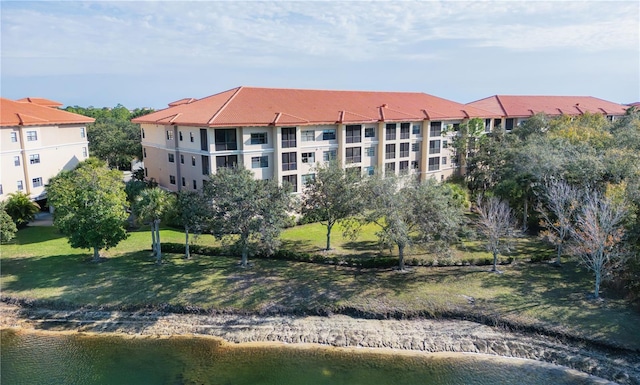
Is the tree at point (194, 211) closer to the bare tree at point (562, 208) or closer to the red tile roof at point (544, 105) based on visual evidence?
the bare tree at point (562, 208)

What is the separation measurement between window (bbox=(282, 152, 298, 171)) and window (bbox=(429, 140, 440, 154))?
64.3ft

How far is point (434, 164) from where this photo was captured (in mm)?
57094

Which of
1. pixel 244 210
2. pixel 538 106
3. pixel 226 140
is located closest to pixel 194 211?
pixel 244 210

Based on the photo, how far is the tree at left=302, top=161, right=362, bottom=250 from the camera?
33594 millimetres

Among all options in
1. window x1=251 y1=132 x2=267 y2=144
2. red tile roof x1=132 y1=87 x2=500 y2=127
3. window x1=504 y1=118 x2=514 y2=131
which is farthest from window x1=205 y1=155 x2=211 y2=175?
window x1=504 y1=118 x2=514 y2=131

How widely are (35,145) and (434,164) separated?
44.4m

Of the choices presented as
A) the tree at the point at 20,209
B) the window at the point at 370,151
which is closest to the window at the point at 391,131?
the window at the point at 370,151

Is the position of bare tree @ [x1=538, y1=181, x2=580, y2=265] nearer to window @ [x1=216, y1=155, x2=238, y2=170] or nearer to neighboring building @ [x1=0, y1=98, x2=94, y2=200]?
window @ [x1=216, y1=155, x2=238, y2=170]

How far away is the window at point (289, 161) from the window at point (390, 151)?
12.3 m

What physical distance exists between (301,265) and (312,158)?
15.7 metres

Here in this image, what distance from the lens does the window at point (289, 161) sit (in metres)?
44.3

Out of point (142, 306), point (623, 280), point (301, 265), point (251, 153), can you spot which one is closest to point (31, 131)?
point (251, 153)

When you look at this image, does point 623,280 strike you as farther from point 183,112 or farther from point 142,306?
point 183,112

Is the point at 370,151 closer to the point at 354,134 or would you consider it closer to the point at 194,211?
the point at 354,134
